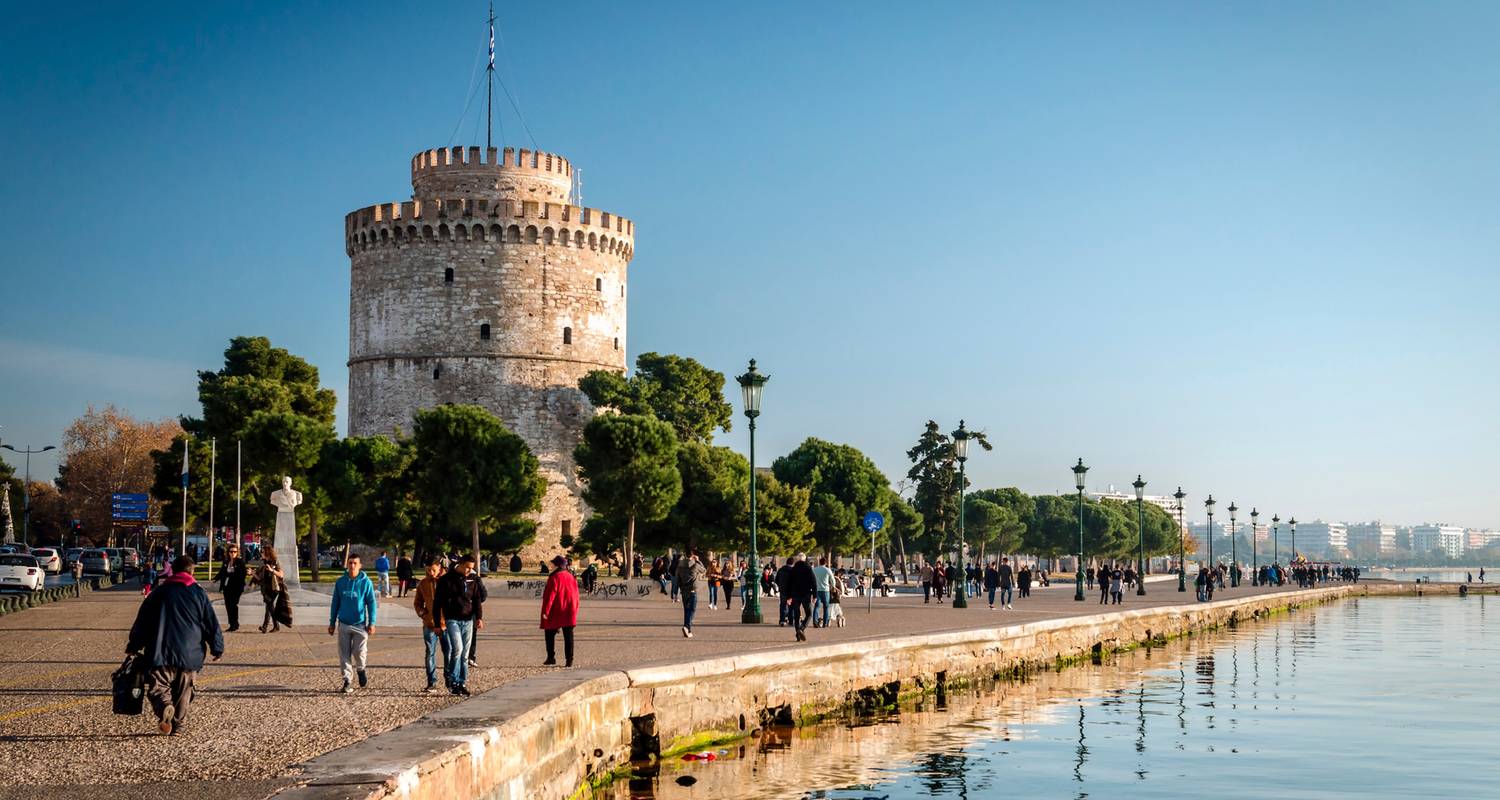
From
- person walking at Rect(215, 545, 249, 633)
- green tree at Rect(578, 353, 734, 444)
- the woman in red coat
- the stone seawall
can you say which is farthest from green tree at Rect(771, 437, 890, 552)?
the woman in red coat

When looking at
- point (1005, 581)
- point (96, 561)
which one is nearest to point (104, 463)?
point (96, 561)

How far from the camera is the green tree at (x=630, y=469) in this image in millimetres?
58719

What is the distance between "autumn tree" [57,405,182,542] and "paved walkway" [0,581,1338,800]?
59.4 m

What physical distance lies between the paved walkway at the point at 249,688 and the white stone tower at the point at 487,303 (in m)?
38.5

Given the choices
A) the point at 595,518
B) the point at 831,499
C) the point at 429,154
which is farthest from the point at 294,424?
the point at 831,499

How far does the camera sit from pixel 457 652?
14414 mm

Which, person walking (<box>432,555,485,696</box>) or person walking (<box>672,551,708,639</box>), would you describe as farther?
person walking (<box>672,551,708,639</box>)

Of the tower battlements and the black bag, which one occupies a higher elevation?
the tower battlements

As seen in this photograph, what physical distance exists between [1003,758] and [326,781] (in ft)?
33.5

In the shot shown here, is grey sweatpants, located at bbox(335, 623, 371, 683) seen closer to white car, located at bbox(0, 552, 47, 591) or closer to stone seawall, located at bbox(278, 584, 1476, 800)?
stone seawall, located at bbox(278, 584, 1476, 800)

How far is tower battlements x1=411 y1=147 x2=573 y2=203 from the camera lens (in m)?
70.1

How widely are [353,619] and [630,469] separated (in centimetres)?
4425

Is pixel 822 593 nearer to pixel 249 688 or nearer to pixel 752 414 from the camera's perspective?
pixel 752 414

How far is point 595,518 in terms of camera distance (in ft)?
210
